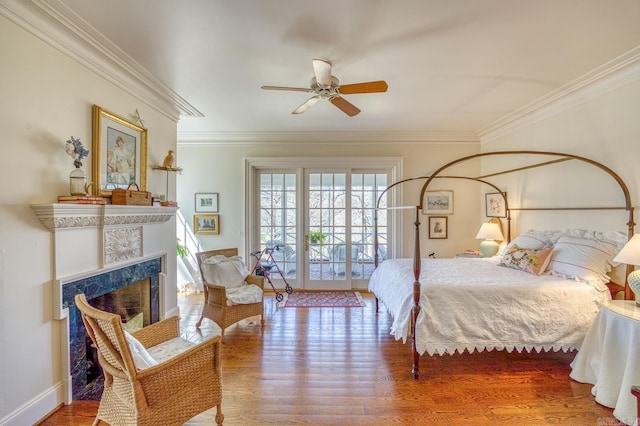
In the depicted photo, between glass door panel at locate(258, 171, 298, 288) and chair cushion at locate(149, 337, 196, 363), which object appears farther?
glass door panel at locate(258, 171, 298, 288)

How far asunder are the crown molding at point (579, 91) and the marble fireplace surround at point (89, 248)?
4335 mm

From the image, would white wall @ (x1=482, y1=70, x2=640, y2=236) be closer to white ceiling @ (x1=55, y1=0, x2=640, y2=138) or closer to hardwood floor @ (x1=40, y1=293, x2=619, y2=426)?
white ceiling @ (x1=55, y1=0, x2=640, y2=138)

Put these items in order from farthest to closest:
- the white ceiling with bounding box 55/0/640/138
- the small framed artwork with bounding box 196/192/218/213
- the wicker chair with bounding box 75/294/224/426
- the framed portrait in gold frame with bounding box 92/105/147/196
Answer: the small framed artwork with bounding box 196/192/218/213, the framed portrait in gold frame with bounding box 92/105/147/196, the white ceiling with bounding box 55/0/640/138, the wicker chair with bounding box 75/294/224/426

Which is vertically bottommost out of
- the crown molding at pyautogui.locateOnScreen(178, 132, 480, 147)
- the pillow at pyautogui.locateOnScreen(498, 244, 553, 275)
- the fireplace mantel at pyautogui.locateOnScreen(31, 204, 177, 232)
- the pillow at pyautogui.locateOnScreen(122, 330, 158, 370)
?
the pillow at pyautogui.locateOnScreen(122, 330, 158, 370)

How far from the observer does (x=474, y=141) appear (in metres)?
4.70

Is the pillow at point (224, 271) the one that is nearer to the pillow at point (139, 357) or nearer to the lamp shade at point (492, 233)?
the pillow at point (139, 357)

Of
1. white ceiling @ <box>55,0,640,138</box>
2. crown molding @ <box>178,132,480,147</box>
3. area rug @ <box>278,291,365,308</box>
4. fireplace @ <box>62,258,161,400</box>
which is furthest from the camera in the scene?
crown molding @ <box>178,132,480,147</box>

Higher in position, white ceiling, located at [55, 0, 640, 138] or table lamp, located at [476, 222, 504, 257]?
white ceiling, located at [55, 0, 640, 138]

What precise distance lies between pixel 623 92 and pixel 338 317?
3.66 metres

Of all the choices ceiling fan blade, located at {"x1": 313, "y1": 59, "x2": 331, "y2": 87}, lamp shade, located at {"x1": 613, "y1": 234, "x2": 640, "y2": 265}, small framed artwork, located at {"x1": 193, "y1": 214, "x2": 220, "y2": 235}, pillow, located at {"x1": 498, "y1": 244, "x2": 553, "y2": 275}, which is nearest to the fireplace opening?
small framed artwork, located at {"x1": 193, "y1": 214, "x2": 220, "y2": 235}

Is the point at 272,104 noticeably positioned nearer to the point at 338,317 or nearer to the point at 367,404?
the point at 338,317

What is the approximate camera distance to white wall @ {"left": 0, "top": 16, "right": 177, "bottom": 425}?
5.49 ft

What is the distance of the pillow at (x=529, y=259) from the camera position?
111 inches

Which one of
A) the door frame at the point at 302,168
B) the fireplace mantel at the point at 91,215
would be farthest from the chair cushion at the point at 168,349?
the door frame at the point at 302,168
